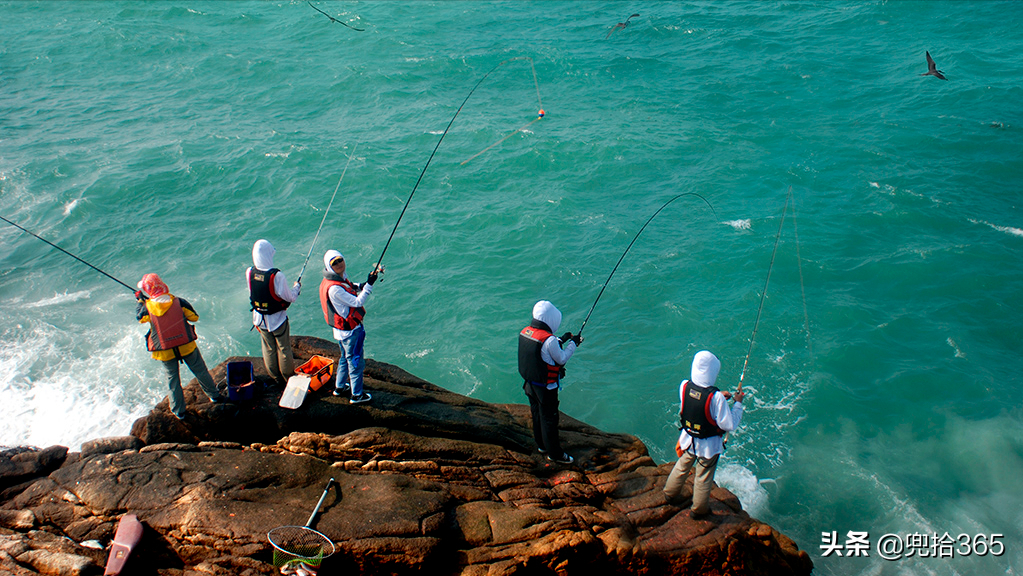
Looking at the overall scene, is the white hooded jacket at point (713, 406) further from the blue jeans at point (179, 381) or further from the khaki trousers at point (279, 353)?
the blue jeans at point (179, 381)

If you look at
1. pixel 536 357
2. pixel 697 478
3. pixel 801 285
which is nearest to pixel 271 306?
pixel 536 357

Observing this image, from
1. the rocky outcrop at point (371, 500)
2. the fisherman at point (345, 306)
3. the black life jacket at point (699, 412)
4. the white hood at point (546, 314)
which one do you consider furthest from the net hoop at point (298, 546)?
the black life jacket at point (699, 412)

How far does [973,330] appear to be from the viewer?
14.4m

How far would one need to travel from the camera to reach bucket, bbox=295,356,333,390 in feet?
26.2

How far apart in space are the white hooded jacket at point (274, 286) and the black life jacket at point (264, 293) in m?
0.04

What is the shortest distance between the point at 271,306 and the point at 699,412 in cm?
529

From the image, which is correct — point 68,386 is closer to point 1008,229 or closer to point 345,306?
point 345,306

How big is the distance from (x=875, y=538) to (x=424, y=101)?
21836mm

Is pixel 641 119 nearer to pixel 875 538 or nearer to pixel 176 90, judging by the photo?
pixel 875 538

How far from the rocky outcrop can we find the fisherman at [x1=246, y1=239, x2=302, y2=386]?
378 mm

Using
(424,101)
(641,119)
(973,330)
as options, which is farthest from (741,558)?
(424,101)

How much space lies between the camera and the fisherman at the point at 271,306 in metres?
7.53

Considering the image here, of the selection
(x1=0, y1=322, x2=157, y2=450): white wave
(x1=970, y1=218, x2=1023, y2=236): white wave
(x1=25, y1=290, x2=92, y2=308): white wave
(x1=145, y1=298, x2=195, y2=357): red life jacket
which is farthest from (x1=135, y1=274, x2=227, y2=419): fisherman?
(x1=970, y1=218, x2=1023, y2=236): white wave

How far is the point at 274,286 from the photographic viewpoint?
24.8 ft
